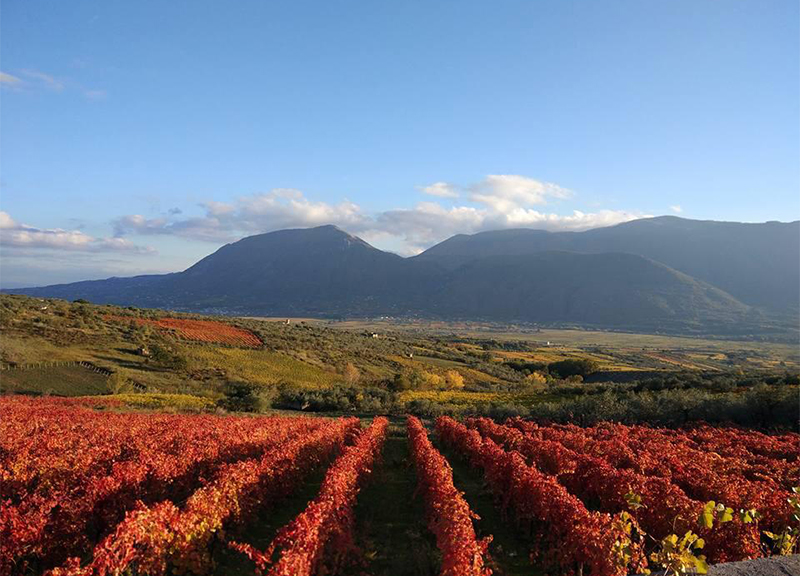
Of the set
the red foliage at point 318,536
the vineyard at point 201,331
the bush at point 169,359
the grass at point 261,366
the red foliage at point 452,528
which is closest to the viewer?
the red foliage at point 452,528

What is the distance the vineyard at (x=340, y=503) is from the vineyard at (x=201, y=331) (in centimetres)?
4337

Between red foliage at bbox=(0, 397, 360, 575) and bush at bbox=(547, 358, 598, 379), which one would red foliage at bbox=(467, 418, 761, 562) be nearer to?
red foliage at bbox=(0, 397, 360, 575)

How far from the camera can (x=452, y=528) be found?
7.02m

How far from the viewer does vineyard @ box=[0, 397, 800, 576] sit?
6.34 metres

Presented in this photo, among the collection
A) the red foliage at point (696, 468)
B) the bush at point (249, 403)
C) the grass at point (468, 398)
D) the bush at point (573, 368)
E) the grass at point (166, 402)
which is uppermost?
the red foliage at point (696, 468)

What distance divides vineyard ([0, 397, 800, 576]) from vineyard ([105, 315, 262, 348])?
4337 centimetres

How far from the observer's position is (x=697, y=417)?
1109 inches

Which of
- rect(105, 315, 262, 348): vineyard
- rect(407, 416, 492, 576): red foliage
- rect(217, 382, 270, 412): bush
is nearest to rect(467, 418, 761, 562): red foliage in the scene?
rect(407, 416, 492, 576): red foliage

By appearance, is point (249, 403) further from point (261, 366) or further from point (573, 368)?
point (573, 368)

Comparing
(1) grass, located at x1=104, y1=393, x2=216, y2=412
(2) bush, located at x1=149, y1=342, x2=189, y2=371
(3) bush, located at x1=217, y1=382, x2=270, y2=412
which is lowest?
(3) bush, located at x1=217, y1=382, x2=270, y2=412

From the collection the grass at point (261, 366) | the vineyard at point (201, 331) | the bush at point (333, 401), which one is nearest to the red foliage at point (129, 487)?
the bush at point (333, 401)

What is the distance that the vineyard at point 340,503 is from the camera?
634 cm

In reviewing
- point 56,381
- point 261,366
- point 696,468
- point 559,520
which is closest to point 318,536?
point 559,520

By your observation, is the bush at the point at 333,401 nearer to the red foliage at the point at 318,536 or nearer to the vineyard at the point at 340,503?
the vineyard at the point at 340,503
